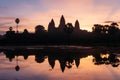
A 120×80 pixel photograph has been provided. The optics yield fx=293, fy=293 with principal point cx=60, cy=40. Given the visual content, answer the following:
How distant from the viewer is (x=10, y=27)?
17588cm

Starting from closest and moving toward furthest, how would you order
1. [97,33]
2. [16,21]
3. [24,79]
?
[24,79] → [16,21] → [97,33]

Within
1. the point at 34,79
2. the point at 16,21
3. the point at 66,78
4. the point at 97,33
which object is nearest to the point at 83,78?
the point at 66,78

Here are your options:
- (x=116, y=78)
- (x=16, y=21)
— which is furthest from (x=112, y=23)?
(x=116, y=78)

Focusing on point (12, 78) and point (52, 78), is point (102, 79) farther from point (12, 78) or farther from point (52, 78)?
point (12, 78)

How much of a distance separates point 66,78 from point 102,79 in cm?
253

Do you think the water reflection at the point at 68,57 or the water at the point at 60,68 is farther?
the water reflection at the point at 68,57

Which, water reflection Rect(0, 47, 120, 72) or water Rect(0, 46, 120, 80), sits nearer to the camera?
water Rect(0, 46, 120, 80)

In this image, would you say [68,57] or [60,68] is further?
[68,57]

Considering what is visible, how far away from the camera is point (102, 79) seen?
20344 mm

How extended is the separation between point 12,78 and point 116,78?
24.3 feet

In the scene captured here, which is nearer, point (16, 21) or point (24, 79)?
point (24, 79)

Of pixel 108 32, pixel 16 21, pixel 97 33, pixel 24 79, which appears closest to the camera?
pixel 24 79

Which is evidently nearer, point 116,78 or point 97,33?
point 116,78

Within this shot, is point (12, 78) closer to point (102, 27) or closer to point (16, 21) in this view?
point (16, 21)
